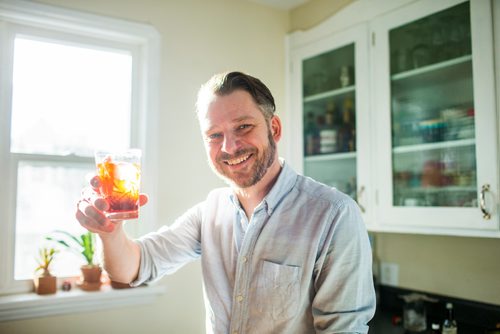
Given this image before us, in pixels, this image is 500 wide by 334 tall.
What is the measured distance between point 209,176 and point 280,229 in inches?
48.8

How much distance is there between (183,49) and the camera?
2477mm

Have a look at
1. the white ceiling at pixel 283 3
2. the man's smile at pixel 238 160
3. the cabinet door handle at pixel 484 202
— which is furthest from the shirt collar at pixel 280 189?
the white ceiling at pixel 283 3

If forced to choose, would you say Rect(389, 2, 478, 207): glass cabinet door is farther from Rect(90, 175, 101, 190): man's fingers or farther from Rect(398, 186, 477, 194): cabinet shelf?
Rect(90, 175, 101, 190): man's fingers

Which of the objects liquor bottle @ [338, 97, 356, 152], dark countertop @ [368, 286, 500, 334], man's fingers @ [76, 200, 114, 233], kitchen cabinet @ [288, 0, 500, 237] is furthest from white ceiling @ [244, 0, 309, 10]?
man's fingers @ [76, 200, 114, 233]

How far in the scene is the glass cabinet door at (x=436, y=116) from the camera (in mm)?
1754

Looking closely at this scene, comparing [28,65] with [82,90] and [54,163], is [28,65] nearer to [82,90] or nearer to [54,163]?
[82,90]

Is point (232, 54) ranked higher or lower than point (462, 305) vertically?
higher

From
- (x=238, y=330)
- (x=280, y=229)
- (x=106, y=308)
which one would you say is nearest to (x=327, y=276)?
(x=280, y=229)

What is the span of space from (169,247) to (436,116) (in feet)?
4.33

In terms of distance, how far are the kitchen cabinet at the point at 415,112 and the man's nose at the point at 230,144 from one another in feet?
3.41

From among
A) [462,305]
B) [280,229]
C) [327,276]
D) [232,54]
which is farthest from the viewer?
[232,54]

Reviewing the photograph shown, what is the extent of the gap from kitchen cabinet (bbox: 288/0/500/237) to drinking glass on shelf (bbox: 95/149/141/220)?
1.36m

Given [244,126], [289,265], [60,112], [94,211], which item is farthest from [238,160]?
[60,112]

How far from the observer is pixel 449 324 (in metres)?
1.99
